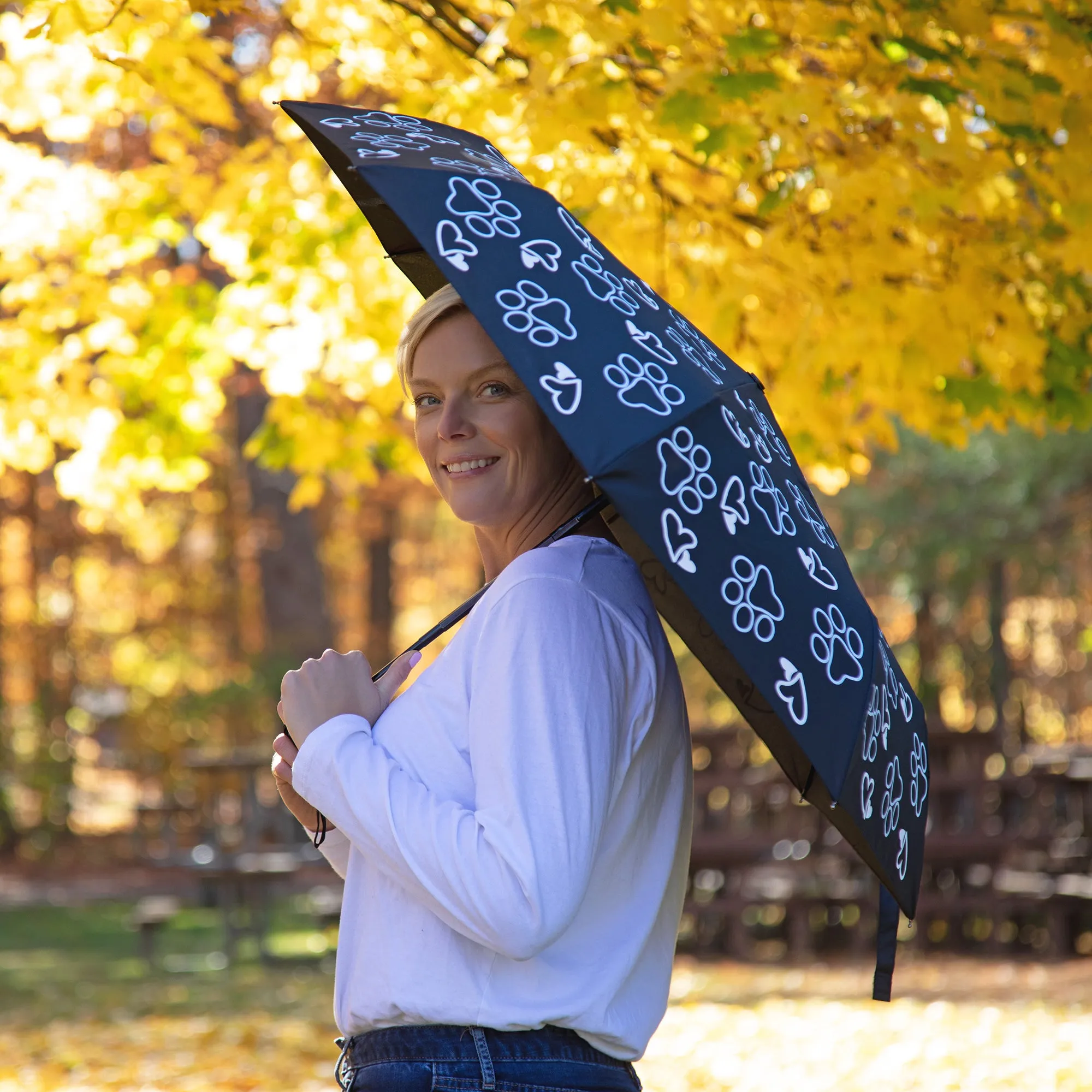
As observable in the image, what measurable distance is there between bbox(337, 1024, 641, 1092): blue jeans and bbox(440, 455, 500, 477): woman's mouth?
80 centimetres

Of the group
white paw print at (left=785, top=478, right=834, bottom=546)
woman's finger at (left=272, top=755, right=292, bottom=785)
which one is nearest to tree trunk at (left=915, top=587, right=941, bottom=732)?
white paw print at (left=785, top=478, right=834, bottom=546)

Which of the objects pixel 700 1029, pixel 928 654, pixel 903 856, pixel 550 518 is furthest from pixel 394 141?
pixel 928 654

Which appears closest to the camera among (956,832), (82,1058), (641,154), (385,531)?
(641,154)

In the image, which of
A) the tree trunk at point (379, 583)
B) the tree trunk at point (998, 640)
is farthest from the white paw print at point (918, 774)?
the tree trunk at point (379, 583)

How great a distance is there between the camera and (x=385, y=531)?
21.8m

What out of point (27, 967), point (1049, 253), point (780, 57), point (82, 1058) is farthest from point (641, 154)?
point (27, 967)

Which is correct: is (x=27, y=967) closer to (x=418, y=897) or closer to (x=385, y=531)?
(x=418, y=897)

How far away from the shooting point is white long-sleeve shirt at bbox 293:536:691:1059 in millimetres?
1692

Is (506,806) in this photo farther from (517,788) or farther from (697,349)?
(697,349)

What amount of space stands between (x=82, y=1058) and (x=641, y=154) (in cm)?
585

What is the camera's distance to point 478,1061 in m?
1.79

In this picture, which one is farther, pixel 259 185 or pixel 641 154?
pixel 259 185

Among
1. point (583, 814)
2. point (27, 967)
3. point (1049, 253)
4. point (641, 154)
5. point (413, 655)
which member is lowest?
point (27, 967)

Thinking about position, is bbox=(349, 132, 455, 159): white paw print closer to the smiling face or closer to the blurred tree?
the smiling face
